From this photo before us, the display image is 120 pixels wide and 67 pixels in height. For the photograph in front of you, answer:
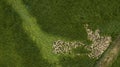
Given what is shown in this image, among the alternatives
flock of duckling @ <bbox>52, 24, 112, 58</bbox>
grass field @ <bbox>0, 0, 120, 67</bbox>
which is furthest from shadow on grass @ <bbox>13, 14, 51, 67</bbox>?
flock of duckling @ <bbox>52, 24, 112, 58</bbox>

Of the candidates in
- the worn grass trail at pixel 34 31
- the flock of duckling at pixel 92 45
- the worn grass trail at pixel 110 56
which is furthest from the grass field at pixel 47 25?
the worn grass trail at pixel 110 56

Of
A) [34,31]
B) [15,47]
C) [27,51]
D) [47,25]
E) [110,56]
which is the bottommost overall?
[110,56]

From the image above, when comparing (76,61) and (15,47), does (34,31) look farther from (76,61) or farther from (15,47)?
(76,61)

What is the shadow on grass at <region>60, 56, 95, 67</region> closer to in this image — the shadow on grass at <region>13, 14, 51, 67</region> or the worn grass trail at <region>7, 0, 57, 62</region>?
the worn grass trail at <region>7, 0, 57, 62</region>

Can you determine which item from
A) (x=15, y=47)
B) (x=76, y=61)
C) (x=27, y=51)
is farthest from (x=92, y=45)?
(x=15, y=47)

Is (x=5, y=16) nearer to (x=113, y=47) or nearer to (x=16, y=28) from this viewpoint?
(x=16, y=28)

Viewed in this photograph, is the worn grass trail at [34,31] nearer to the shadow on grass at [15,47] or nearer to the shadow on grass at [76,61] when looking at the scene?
the shadow on grass at [15,47]
